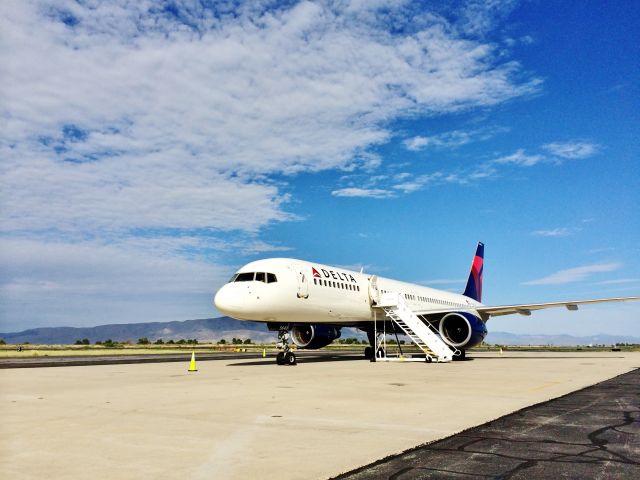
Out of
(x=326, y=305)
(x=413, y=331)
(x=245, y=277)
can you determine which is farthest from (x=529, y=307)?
(x=245, y=277)

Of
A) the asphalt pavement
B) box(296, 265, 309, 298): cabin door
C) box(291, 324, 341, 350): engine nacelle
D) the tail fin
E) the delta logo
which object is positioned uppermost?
the tail fin

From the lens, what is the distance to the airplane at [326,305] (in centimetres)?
2188

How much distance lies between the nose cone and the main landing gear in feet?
10.6

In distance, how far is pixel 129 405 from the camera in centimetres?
1048

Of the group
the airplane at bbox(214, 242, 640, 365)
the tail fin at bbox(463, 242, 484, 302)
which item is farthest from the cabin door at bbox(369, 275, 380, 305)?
the tail fin at bbox(463, 242, 484, 302)

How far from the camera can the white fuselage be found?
70.4ft

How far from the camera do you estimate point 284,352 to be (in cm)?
2367

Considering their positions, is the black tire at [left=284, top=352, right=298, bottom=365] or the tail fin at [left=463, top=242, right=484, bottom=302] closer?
the black tire at [left=284, top=352, right=298, bottom=365]

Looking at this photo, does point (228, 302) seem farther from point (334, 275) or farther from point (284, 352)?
point (334, 275)

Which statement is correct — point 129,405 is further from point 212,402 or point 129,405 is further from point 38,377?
point 38,377

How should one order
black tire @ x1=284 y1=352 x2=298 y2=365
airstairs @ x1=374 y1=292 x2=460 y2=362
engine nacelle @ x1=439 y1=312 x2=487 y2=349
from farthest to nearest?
engine nacelle @ x1=439 y1=312 x2=487 y2=349 < airstairs @ x1=374 y1=292 x2=460 y2=362 < black tire @ x1=284 y1=352 x2=298 y2=365

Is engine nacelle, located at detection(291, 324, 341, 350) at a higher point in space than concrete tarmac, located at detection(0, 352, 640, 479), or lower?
higher

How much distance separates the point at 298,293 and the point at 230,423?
49.7 feet

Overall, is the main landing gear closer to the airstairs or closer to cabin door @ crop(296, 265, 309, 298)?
cabin door @ crop(296, 265, 309, 298)
